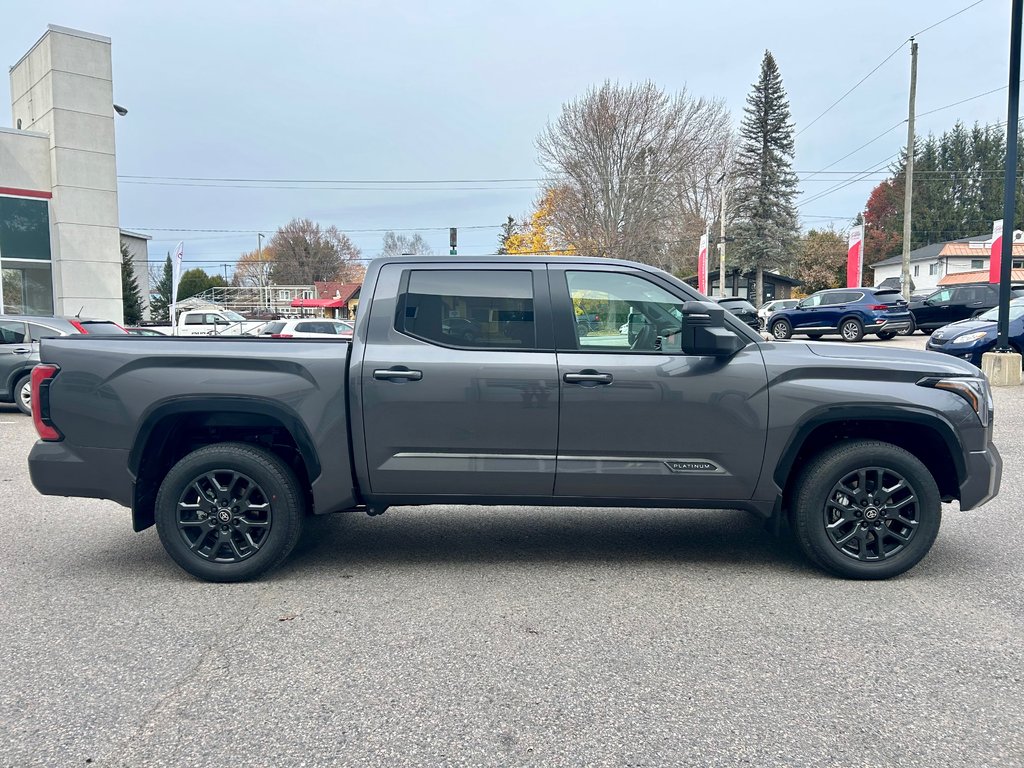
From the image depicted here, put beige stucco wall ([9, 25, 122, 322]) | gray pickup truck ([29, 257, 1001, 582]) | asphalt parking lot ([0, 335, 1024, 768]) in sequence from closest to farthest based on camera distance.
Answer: asphalt parking lot ([0, 335, 1024, 768]) → gray pickup truck ([29, 257, 1001, 582]) → beige stucco wall ([9, 25, 122, 322])

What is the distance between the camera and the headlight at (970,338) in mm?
14953

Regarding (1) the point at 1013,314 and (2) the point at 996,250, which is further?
(2) the point at 996,250

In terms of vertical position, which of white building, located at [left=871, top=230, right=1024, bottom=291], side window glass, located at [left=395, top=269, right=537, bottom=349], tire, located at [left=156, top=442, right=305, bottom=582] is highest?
white building, located at [left=871, top=230, right=1024, bottom=291]

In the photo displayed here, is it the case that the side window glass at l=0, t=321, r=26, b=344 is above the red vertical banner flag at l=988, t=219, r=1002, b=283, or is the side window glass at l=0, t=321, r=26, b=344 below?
below

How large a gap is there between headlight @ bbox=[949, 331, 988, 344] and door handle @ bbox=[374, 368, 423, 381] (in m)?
14.0

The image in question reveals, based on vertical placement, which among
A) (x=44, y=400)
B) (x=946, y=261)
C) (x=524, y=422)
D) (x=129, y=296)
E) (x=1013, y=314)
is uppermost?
(x=946, y=261)

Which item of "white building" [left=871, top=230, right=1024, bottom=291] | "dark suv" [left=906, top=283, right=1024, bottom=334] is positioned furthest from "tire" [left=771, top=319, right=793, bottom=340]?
"white building" [left=871, top=230, right=1024, bottom=291]

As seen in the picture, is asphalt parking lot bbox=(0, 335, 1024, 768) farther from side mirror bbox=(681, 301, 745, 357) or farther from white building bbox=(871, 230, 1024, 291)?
white building bbox=(871, 230, 1024, 291)

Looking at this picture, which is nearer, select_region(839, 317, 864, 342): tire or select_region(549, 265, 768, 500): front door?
select_region(549, 265, 768, 500): front door

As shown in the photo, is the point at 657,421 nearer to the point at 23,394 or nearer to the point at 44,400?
the point at 44,400

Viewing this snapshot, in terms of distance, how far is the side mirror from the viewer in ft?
14.6

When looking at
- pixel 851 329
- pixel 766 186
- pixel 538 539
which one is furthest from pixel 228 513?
pixel 766 186

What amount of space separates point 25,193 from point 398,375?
2393 cm

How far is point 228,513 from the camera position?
4629mm
